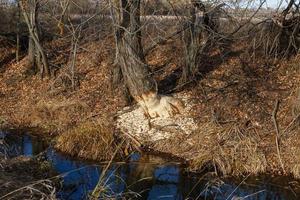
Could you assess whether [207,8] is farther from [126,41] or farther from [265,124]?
[265,124]

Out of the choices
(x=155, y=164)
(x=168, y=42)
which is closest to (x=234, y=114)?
(x=155, y=164)

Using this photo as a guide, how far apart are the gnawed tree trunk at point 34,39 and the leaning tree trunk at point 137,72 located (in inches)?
166

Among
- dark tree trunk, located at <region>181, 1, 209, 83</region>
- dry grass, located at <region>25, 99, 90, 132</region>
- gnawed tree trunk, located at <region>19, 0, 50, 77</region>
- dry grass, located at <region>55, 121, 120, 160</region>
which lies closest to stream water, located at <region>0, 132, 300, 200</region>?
dry grass, located at <region>55, 121, 120, 160</region>

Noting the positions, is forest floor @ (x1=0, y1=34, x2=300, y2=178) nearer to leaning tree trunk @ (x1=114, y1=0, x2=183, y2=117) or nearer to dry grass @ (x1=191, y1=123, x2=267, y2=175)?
dry grass @ (x1=191, y1=123, x2=267, y2=175)

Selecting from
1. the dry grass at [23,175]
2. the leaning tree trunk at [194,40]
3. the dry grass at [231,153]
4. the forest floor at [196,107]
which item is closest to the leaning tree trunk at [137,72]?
the forest floor at [196,107]

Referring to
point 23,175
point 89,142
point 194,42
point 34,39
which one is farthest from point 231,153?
point 34,39

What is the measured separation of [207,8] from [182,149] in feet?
13.4

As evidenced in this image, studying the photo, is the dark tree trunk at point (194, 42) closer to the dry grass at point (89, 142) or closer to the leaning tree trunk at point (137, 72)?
the leaning tree trunk at point (137, 72)

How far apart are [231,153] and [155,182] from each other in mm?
1820

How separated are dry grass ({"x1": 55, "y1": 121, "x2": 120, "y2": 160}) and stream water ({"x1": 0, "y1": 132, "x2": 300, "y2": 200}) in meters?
0.28

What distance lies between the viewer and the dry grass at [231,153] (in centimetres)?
1123

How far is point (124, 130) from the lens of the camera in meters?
13.2

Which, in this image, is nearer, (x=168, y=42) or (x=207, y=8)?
(x=207, y=8)

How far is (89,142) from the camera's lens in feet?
40.4
